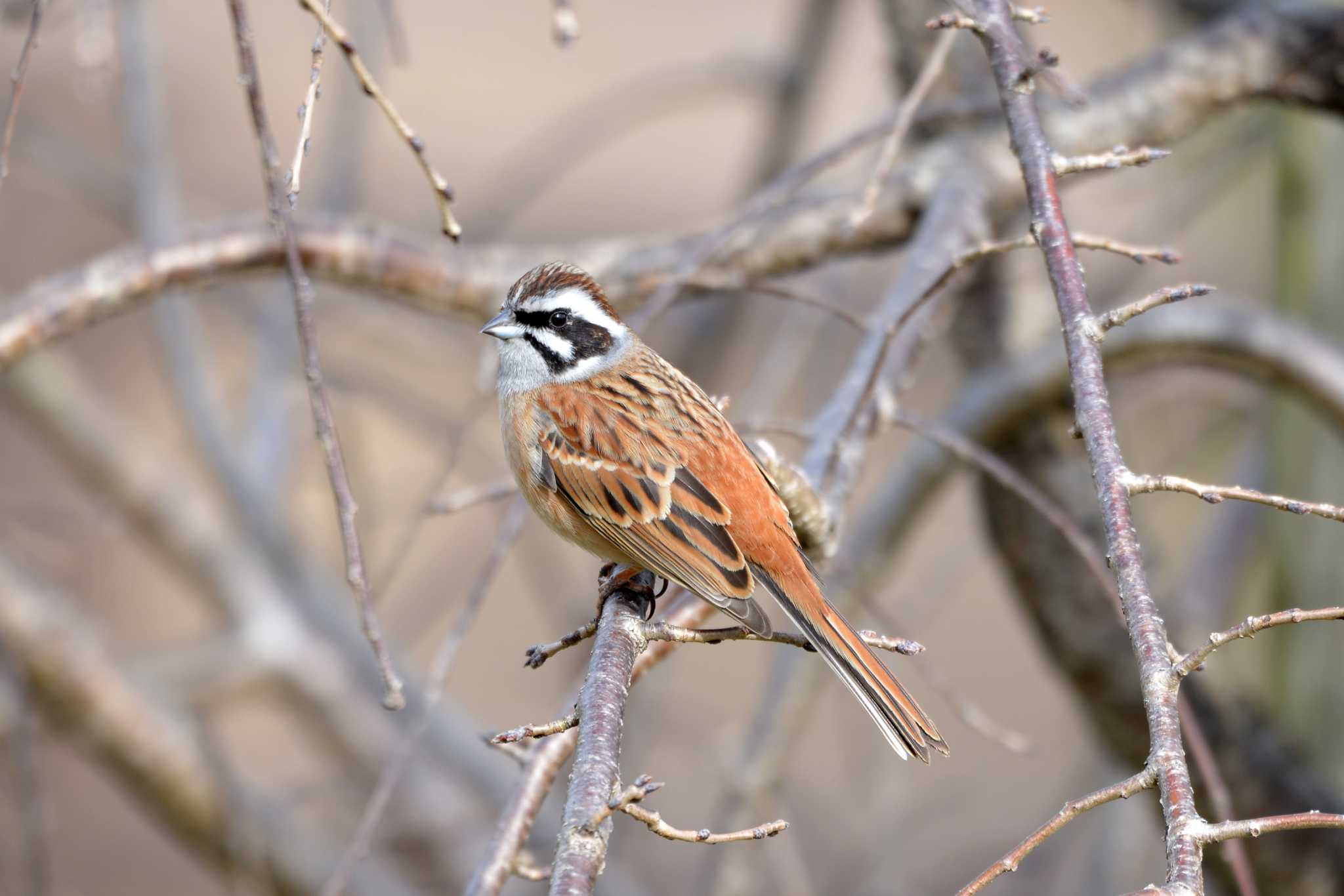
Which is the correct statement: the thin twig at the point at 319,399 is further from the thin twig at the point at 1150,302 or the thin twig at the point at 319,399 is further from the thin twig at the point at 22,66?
the thin twig at the point at 1150,302

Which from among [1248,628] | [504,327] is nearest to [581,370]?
[504,327]

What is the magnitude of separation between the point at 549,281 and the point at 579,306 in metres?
0.11

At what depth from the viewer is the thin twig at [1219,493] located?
62.9 inches

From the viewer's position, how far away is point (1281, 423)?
204 inches

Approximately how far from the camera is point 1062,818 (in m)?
1.44

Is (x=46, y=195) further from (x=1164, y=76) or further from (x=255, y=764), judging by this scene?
(x=1164, y=76)

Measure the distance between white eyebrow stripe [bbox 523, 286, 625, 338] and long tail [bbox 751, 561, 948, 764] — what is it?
2.79 ft

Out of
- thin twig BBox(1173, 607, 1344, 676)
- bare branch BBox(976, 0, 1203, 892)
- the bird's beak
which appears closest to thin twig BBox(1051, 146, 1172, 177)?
bare branch BBox(976, 0, 1203, 892)

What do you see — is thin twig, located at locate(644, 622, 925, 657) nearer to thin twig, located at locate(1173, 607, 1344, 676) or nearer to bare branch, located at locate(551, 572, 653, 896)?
bare branch, located at locate(551, 572, 653, 896)

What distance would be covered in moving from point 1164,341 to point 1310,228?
53.2 inches

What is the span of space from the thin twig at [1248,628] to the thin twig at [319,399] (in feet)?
3.30

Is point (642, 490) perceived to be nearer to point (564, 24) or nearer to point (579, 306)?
point (579, 306)

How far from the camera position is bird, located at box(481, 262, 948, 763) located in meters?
2.67

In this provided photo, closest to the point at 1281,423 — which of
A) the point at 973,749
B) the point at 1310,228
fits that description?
the point at 1310,228
